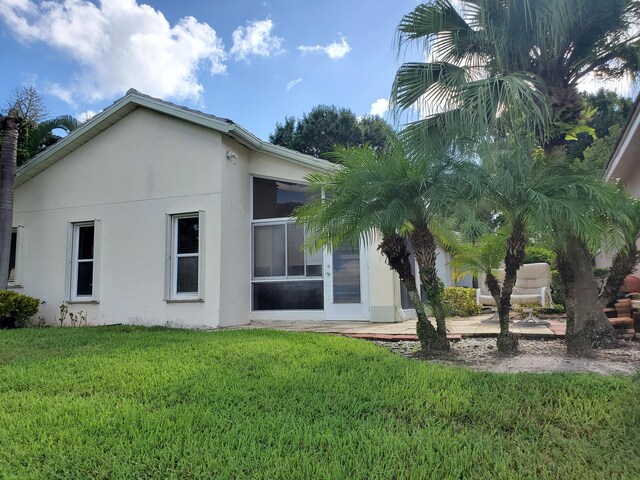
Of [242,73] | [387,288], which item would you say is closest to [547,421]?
[387,288]

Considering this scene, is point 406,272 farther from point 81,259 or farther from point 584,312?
point 81,259

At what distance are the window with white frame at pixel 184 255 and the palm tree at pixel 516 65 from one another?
512 centimetres

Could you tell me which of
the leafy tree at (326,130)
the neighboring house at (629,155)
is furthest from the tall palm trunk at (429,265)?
the leafy tree at (326,130)

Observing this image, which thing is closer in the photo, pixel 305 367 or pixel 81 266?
pixel 305 367

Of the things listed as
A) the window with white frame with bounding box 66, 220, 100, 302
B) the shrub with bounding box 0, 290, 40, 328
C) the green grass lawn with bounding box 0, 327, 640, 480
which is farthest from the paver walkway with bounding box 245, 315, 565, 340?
the shrub with bounding box 0, 290, 40, 328

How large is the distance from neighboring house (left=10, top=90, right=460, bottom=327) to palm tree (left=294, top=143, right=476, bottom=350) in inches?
116

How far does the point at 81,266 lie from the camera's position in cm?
959

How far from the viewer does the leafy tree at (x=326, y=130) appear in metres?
24.8

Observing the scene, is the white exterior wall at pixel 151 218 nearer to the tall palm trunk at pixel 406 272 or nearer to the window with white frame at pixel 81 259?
the window with white frame at pixel 81 259

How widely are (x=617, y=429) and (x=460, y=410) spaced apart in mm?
943

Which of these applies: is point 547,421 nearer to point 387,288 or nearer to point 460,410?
point 460,410

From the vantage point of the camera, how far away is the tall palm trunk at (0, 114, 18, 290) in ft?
29.6

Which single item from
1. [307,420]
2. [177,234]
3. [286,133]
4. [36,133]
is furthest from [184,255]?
[286,133]

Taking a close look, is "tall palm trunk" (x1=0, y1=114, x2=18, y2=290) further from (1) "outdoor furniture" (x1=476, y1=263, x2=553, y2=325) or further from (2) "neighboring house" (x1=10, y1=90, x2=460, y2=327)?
(1) "outdoor furniture" (x1=476, y1=263, x2=553, y2=325)
